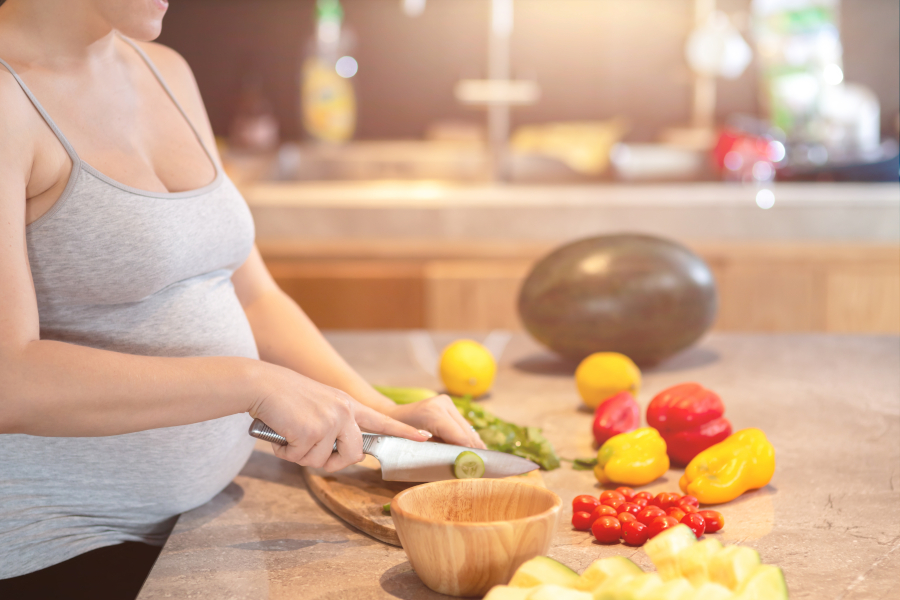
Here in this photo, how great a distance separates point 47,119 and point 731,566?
32.2 inches

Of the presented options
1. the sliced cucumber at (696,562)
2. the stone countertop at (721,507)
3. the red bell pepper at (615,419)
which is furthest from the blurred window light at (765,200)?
the sliced cucumber at (696,562)

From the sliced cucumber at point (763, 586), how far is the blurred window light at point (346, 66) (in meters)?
3.67

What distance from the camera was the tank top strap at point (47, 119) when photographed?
36.5 inches

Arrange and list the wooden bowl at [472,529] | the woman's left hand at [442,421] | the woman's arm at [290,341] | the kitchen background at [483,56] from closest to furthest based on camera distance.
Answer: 1. the wooden bowl at [472,529]
2. the woman's left hand at [442,421]
3. the woman's arm at [290,341]
4. the kitchen background at [483,56]

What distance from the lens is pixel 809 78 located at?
14.1ft

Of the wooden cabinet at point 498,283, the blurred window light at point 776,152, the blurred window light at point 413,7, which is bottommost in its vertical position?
the wooden cabinet at point 498,283

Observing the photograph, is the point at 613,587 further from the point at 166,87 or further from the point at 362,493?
the point at 166,87

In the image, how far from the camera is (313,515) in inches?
41.9

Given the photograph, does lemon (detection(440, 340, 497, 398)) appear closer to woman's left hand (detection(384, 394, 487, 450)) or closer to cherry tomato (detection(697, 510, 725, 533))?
woman's left hand (detection(384, 394, 487, 450))

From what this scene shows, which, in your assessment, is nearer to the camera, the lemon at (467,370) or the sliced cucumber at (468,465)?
the sliced cucumber at (468,465)

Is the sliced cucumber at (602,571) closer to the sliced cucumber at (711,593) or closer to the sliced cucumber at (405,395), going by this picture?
the sliced cucumber at (711,593)

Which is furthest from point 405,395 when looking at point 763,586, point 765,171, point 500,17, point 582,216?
point 500,17

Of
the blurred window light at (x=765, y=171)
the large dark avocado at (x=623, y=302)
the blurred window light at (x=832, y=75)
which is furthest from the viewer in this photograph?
the blurred window light at (x=832, y=75)

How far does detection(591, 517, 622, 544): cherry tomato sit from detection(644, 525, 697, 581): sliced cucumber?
0.22 meters
